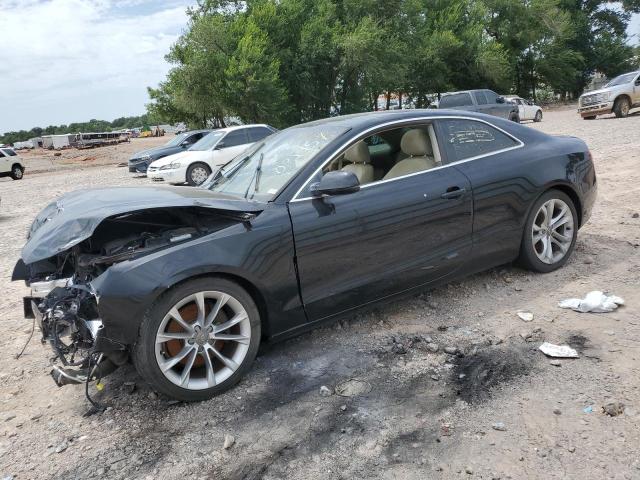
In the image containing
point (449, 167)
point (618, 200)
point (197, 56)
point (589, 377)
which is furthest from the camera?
point (197, 56)

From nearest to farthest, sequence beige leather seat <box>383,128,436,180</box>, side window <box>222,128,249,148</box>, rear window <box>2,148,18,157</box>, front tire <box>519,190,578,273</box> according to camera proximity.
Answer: beige leather seat <box>383,128,436,180</box> → front tire <box>519,190,578,273</box> → side window <box>222,128,249,148</box> → rear window <box>2,148,18,157</box>

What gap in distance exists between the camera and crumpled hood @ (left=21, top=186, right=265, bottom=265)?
10.1ft

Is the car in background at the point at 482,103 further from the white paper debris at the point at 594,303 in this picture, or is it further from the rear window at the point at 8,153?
the rear window at the point at 8,153

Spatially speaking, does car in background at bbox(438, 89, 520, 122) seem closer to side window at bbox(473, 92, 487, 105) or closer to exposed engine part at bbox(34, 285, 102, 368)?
side window at bbox(473, 92, 487, 105)

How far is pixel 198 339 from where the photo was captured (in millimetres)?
3170

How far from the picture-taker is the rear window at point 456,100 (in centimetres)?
2282

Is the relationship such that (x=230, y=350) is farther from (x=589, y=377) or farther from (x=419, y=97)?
(x=419, y=97)

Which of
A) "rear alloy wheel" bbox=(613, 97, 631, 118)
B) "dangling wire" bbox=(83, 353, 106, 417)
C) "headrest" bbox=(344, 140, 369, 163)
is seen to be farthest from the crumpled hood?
"rear alloy wheel" bbox=(613, 97, 631, 118)

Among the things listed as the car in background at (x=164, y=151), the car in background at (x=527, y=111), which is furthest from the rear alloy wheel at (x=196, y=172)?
the car in background at (x=527, y=111)

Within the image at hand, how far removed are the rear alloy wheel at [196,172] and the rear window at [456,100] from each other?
1299 centimetres

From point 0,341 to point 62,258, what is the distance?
60.4 inches

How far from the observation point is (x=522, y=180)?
14.4 ft

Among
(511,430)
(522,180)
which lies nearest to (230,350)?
(511,430)

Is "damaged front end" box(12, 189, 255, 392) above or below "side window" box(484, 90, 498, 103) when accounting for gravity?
below
